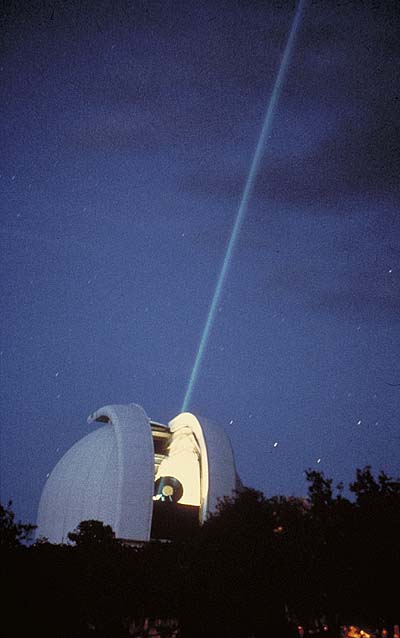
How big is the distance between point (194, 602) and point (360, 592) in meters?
6.04

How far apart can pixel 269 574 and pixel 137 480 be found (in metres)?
14.2

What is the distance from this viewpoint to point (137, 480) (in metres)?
33.3

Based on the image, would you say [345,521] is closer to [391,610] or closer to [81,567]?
[391,610]

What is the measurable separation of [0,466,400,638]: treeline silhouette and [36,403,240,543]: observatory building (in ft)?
29.2

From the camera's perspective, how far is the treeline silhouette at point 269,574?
62.1ft

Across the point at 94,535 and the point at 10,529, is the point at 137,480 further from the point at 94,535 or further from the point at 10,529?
the point at 10,529

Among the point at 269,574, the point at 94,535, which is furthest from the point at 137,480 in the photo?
the point at 269,574

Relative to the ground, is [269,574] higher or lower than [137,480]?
lower

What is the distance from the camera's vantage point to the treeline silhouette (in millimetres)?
18938

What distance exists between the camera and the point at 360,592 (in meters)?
19.4

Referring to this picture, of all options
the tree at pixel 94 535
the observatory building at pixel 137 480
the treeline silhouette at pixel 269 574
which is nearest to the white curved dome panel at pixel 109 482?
the observatory building at pixel 137 480

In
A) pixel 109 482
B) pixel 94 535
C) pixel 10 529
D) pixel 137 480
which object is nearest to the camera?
pixel 10 529

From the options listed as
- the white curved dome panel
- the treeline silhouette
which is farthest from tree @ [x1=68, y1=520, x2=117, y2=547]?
the treeline silhouette

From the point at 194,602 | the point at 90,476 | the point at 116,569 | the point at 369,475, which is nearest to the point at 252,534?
the point at 194,602
